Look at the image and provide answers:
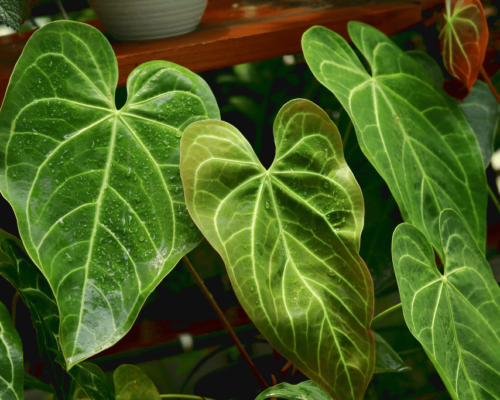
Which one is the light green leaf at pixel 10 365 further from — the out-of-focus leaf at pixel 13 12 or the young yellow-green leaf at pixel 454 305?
the young yellow-green leaf at pixel 454 305

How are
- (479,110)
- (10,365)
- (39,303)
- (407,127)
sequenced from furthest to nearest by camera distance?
(479,110) → (407,127) → (39,303) → (10,365)

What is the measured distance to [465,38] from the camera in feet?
2.54

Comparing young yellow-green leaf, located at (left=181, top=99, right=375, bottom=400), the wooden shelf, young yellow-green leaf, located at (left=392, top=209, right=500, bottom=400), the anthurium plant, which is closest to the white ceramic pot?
the wooden shelf

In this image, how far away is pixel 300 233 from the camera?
549 millimetres

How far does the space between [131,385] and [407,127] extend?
666mm

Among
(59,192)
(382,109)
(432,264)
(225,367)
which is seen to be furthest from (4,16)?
(225,367)

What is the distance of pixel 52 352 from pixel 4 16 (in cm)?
48

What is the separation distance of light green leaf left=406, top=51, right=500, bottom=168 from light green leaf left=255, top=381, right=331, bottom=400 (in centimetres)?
64

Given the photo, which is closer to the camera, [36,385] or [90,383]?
[90,383]

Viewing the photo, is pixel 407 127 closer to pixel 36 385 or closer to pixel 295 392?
pixel 295 392

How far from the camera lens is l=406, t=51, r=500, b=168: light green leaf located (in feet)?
2.97

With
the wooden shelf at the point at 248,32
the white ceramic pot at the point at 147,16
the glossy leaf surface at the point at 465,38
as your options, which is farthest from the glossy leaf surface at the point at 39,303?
the glossy leaf surface at the point at 465,38

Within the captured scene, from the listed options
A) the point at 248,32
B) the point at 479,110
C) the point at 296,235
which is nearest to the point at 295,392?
the point at 296,235

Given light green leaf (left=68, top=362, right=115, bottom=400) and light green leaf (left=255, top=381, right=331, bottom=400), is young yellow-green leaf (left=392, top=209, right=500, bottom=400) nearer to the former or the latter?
light green leaf (left=255, top=381, right=331, bottom=400)
